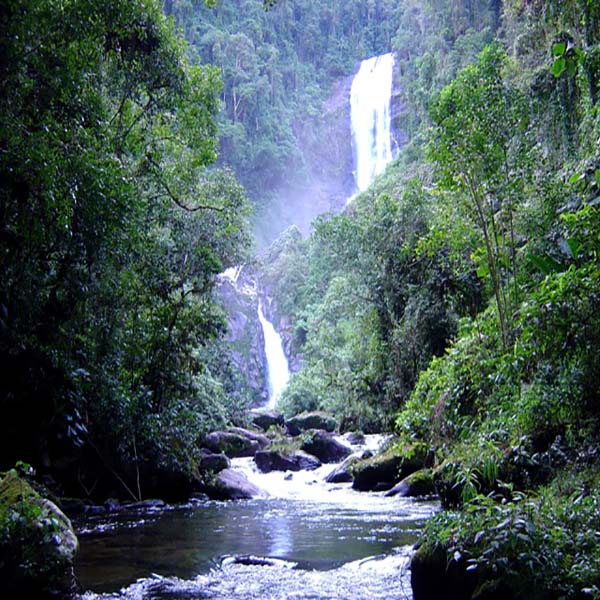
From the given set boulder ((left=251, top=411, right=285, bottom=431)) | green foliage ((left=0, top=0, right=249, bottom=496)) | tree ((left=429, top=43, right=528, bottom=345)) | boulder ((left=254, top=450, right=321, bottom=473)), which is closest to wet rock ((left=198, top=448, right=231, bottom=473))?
green foliage ((left=0, top=0, right=249, bottom=496))

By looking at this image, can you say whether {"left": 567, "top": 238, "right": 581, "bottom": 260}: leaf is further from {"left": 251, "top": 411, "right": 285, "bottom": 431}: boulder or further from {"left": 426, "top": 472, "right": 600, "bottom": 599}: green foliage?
{"left": 251, "top": 411, "right": 285, "bottom": 431}: boulder

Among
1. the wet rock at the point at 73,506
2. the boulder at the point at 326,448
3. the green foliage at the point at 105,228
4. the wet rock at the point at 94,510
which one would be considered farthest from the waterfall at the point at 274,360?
the wet rock at the point at 73,506

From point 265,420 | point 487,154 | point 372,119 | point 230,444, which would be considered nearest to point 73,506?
point 487,154

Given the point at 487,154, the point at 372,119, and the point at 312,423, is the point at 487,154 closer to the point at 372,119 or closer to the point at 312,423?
the point at 312,423

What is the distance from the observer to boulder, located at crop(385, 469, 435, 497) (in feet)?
37.2

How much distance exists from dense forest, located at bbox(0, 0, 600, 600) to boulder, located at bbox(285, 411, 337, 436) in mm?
5000

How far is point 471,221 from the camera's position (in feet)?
33.2

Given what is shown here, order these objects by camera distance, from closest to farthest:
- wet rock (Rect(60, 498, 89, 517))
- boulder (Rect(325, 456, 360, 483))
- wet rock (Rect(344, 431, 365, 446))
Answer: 1. wet rock (Rect(60, 498, 89, 517))
2. boulder (Rect(325, 456, 360, 483))
3. wet rock (Rect(344, 431, 365, 446))

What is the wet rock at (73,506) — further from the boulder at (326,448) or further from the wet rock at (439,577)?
the boulder at (326,448)

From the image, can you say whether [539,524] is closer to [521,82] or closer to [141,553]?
[141,553]

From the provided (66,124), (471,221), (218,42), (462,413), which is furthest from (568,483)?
(218,42)

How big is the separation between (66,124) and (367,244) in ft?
32.9

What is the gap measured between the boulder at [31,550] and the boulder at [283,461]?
12319mm

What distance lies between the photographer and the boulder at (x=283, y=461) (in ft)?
57.7
